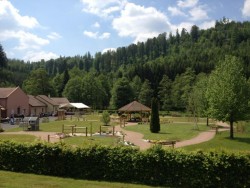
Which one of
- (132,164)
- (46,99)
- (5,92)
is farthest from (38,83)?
(132,164)

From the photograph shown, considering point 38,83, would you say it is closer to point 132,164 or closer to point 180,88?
point 180,88

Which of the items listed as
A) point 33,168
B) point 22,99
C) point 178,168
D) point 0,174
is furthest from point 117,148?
point 22,99

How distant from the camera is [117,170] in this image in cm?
1352

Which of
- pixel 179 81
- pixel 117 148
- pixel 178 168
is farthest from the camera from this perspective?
pixel 179 81

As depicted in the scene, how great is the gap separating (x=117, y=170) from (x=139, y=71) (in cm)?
11062

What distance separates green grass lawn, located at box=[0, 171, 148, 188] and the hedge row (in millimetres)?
664

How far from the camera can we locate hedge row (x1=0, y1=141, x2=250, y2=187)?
12.6m

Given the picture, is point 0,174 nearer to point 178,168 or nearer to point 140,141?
point 178,168

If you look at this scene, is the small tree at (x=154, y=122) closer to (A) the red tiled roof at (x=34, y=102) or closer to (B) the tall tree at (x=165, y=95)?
(A) the red tiled roof at (x=34, y=102)

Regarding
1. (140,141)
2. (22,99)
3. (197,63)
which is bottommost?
(140,141)

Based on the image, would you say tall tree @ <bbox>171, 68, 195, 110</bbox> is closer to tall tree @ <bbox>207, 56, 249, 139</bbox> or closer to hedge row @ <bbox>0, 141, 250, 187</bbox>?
tall tree @ <bbox>207, 56, 249, 139</bbox>

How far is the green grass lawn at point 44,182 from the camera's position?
38.5 feet

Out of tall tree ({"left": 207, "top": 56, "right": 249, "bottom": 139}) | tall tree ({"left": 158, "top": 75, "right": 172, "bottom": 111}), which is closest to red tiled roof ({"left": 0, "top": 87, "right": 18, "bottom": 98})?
tall tree ({"left": 207, "top": 56, "right": 249, "bottom": 139})

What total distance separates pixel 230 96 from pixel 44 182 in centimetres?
2401
